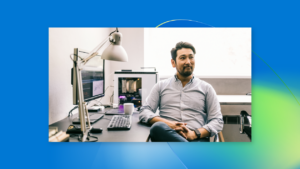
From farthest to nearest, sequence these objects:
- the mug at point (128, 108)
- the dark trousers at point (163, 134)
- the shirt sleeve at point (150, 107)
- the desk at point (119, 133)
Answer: the mug at point (128, 108), the shirt sleeve at point (150, 107), the dark trousers at point (163, 134), the desk at point (119, 133)

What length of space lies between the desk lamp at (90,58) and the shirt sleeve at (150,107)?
0.33 metres

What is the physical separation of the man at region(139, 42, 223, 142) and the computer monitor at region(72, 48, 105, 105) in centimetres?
39

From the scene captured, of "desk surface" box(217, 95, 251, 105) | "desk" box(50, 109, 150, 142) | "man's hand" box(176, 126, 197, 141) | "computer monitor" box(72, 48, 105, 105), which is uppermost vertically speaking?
"computer monitor" box(72, 48, 105, 105)

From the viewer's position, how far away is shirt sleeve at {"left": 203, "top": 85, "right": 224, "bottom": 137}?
1196 millimetres

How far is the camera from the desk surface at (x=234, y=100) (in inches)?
50.3

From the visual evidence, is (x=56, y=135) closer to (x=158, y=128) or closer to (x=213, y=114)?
(x=158, y=128)

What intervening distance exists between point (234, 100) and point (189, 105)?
40 centimetres

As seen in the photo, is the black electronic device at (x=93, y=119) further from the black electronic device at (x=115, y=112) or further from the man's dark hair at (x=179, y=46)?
the man's dark hair at (x=179, y=46)
